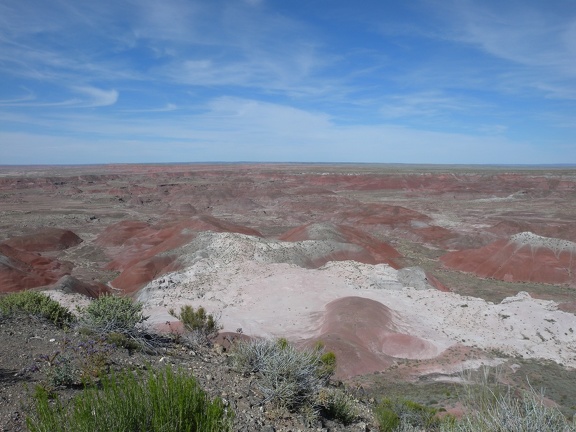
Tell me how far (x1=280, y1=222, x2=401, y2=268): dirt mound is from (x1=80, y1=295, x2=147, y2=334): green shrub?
75.0 ft

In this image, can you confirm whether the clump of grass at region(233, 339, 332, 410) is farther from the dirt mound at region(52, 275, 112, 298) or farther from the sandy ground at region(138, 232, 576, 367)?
the dirt mound at region(52, 275, 112, 298)

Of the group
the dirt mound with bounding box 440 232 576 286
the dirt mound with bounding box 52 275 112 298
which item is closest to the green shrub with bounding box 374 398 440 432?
the dirt mound with bounding box 52 275 112 298

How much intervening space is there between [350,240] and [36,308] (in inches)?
1156

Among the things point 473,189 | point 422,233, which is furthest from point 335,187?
point 422,233

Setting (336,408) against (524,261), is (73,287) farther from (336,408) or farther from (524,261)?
(524,261)

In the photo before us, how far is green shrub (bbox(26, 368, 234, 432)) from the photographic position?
3.63 metres

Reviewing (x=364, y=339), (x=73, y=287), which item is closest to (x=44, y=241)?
(x=73, y=287)

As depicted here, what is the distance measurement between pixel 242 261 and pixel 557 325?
55.6ft

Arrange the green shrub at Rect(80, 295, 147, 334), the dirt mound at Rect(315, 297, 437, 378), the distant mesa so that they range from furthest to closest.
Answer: the distant mesa < the dirt mound at Rect(315, 297, 437, 378) < the green shrub at Rect(80, 295, 147, 334)

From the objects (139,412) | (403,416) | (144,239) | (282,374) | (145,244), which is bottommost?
(145,244)

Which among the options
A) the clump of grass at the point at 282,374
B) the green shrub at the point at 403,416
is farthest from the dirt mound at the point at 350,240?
the clump of grass at the point at 282,374

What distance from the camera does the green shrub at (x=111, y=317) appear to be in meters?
7.87

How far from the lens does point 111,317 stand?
816 centimetres

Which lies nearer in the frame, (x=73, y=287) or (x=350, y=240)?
(x=73, y=287)
